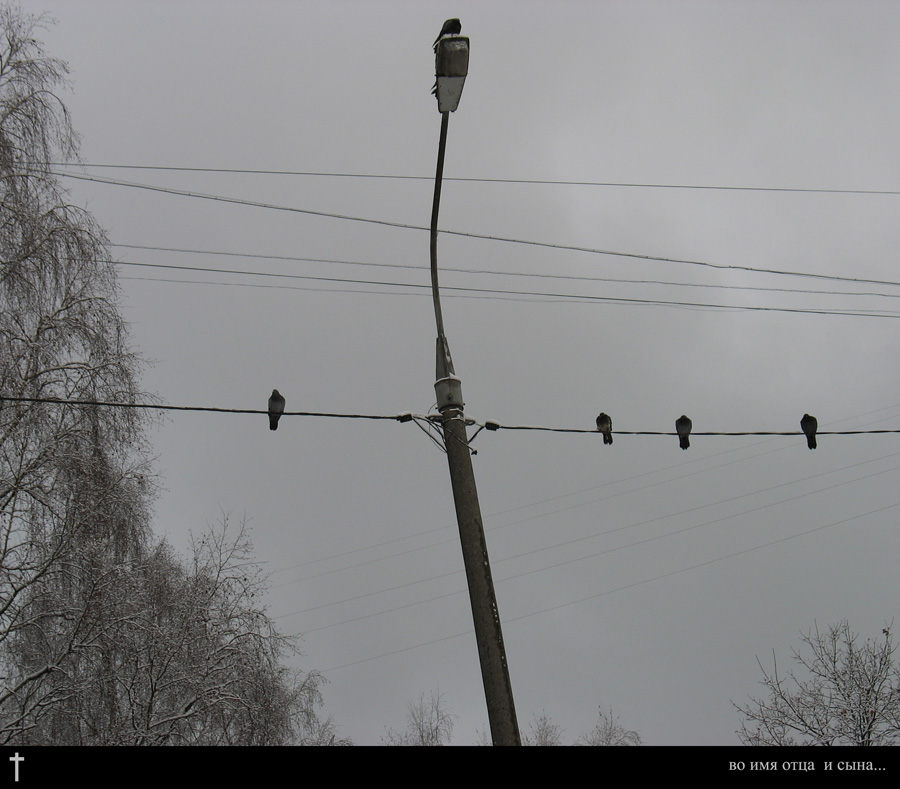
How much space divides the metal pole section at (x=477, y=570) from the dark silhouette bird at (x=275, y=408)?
1.42 meters

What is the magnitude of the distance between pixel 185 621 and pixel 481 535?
11.5 metres

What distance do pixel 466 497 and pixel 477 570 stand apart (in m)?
0.61

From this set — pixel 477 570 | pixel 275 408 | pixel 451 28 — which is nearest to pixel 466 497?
pixel 477 570

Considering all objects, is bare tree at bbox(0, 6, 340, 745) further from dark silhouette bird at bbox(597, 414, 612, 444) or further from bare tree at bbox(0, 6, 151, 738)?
dark silhouette bird at bbox(597, 414, 612, 444)

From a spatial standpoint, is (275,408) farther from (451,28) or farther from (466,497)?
(451,28)

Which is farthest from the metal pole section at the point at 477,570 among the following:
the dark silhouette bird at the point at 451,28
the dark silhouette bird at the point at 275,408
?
the dark silhouette bird at the point at 275,408

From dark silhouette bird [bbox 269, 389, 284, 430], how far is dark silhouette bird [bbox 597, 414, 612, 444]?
3.24 m

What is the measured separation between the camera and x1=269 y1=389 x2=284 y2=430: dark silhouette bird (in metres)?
7.74

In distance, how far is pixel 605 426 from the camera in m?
9.06

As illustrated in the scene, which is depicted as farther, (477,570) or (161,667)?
(161,667)
